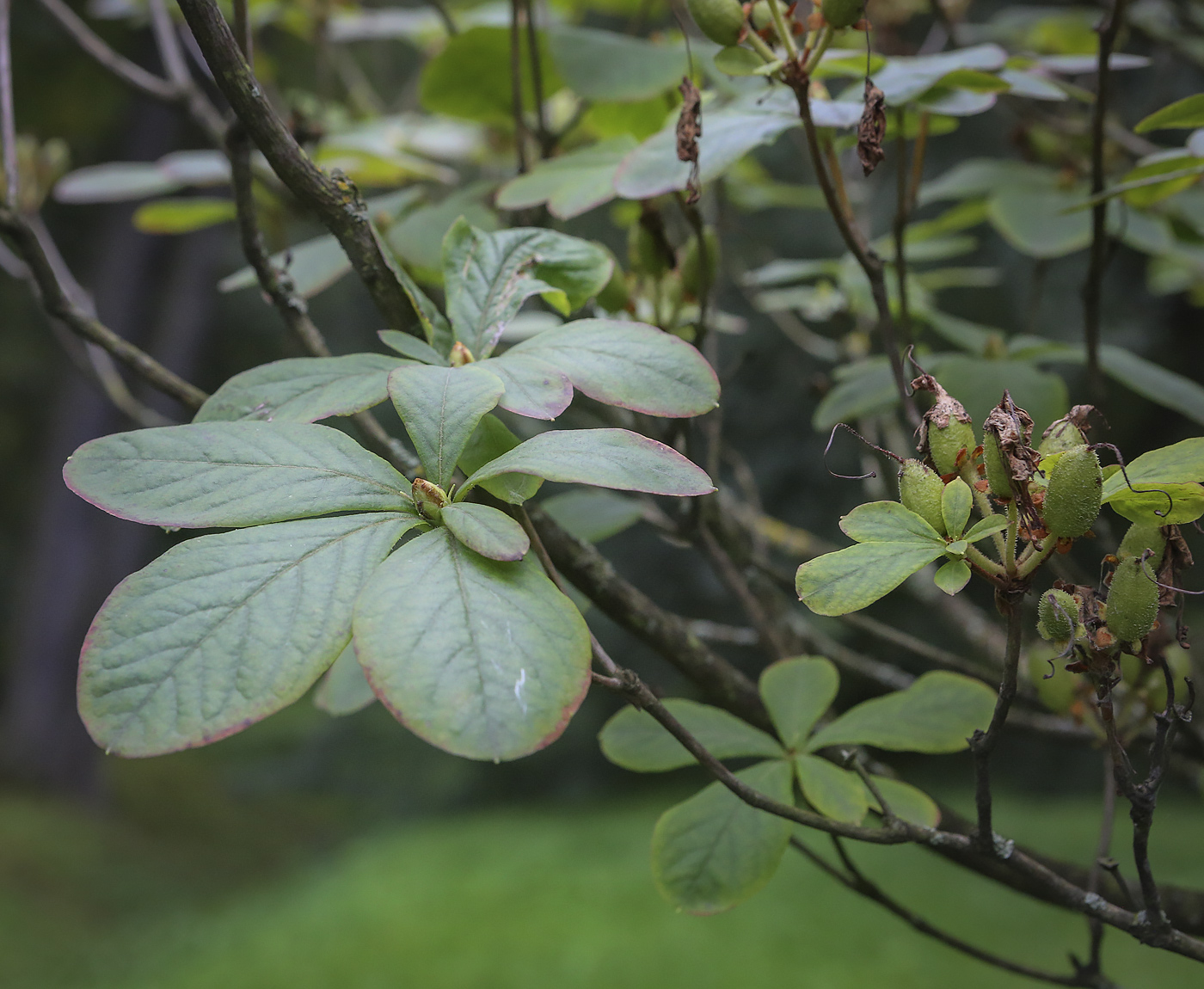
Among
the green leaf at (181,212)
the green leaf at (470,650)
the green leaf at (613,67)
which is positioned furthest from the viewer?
the green leaf at (181,212)

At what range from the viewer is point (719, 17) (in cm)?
35

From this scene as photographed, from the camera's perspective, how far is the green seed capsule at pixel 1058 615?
0.24 m

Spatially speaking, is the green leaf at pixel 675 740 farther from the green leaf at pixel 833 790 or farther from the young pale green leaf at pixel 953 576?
the young pale green leaf at pixel 953 576

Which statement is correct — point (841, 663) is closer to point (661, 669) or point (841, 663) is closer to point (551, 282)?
point (551, 282)

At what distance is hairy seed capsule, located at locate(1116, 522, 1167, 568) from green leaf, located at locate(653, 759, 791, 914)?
0.53 ft

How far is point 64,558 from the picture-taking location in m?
2.84

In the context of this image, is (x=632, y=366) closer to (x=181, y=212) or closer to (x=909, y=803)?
(x=909, y=803)

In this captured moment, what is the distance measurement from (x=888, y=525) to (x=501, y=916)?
1.60 metres

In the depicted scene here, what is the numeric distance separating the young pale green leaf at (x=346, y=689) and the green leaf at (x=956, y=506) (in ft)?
0.95

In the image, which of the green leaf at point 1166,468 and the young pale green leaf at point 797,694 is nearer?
the green leaf at point 1166,468

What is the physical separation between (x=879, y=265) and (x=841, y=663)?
1.01 feet

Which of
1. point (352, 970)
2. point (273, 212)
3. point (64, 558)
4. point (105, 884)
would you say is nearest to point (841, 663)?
point (273, 212)

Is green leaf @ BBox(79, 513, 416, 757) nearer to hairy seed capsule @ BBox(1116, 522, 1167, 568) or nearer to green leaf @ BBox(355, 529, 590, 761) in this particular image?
green leaf @ BBox(355, 529, 590, 761)

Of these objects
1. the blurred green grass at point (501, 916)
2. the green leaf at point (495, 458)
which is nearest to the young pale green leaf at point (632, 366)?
the green leaf at point (495, 458)
